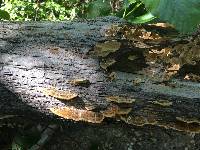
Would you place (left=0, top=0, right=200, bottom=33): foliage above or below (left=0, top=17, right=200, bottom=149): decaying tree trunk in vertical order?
above

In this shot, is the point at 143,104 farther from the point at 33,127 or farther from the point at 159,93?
the point at 33,127

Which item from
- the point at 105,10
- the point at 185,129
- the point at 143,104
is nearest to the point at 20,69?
the point at 143,104

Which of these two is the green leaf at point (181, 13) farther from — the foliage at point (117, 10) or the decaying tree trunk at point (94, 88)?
the decaying tree trunk at point (94, 88)

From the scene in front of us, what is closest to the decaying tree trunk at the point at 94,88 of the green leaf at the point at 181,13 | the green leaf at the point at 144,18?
the green leaf at the point at 181,13

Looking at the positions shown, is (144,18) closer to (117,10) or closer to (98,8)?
(98,8)

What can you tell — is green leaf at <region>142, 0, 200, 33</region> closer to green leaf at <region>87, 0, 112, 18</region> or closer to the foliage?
the foliage

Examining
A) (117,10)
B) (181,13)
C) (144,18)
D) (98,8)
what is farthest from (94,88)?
(117,10)

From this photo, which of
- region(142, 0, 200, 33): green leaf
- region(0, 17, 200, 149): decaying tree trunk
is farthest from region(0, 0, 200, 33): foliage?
region(0, 17, 200, 149): decaying tree trunk
